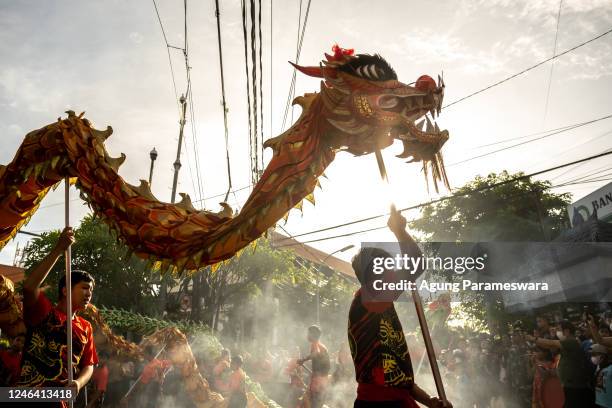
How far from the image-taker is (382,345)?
3.04m

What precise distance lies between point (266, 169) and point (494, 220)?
64.9ft

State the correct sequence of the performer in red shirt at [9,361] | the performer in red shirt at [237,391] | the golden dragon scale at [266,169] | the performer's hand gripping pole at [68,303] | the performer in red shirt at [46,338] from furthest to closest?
the performer in red shirt at [237,391]
the performer in red shirt at [9,361]
the performer in red shirt at [46,338]
the performer's hand gripping pole at [68,303]
the golden dragon scale at [266,169]

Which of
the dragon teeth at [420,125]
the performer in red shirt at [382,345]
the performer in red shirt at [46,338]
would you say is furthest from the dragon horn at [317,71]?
the performer in red shirt at [46,338]

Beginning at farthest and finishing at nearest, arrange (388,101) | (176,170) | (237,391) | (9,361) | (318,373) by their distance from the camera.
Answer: (176,170) < (318,373) < (237,391) < (9,361) < (388,101)

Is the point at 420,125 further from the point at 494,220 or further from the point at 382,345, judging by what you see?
the point at 494,220

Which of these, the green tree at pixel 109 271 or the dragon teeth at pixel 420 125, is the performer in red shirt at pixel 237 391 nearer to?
the dragon teeth at pixel 420 125

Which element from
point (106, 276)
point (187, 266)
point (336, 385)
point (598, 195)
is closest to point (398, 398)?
point (187, 266)

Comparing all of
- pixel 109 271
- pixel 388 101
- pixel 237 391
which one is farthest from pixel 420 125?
pixel 109 271

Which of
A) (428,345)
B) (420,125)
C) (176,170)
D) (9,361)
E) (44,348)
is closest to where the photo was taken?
(428,345)

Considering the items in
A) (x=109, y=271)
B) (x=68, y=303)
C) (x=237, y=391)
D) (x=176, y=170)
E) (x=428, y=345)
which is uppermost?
(x=176, y=170)

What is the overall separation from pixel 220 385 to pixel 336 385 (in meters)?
2.76

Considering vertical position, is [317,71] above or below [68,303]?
above

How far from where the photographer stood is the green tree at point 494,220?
64.2ft

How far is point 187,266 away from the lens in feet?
9.04
